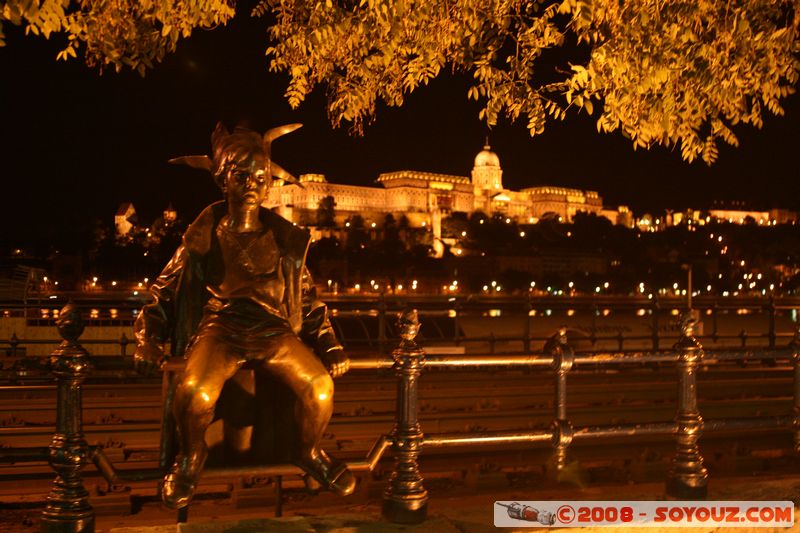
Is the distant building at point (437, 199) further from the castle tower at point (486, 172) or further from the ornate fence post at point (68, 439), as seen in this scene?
the ornate fence post at point (68, 439)

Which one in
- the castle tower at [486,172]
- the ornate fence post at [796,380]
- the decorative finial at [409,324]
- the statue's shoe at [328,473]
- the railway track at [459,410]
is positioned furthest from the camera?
the castle tower at [486,172]

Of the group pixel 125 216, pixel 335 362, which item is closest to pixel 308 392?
pixel 335 362

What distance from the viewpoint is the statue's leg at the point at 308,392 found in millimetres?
4312

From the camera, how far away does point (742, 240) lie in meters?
80.5

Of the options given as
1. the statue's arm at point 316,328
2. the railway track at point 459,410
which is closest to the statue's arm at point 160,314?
the statue's arm at point 316,328

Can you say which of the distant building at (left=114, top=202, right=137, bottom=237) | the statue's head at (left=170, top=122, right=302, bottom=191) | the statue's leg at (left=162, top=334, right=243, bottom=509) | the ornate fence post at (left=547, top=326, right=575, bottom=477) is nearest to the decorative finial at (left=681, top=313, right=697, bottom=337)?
the ornate fence post at (left=547, top=326, right=575, bottom=477)

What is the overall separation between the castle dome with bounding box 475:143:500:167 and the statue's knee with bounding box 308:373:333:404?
555ft

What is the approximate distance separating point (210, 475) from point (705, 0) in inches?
222

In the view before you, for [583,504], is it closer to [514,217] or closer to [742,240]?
[742,240]

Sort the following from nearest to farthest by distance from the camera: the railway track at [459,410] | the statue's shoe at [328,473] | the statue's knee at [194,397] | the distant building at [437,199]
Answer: the statue's knee at [194,397] → the statue's shoe at [328,473] → the railway track at [459,410] → the distant building at [437,199]

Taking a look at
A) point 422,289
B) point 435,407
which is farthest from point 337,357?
point 422,289

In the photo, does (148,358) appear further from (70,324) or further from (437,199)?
(437,199)

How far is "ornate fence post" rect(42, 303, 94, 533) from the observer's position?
412cm

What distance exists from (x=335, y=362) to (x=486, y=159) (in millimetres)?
169283
